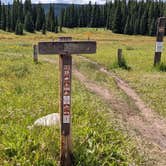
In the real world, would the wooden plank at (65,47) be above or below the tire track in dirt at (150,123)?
above

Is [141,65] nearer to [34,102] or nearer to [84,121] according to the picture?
[34,102]

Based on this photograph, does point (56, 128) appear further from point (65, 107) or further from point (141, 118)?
point (141, 118)

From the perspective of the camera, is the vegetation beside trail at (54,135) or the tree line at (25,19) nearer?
the vegetation beside trail at (54,135)

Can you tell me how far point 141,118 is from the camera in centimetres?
939

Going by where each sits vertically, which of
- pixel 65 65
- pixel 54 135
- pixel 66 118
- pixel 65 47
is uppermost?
pixel 65 47

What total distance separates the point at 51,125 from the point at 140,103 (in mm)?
4740

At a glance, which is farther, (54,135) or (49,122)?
(49,122)

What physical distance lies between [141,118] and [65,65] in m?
4.44

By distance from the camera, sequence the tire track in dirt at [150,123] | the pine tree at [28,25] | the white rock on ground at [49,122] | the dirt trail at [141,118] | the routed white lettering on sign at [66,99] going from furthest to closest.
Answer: the pine tree at [28,25] → the tire track in dirt at [150,123] → the dirt trail at [141,118] → the white rock on ground at [49,122] → the routed white lettering on sign at [66,99]

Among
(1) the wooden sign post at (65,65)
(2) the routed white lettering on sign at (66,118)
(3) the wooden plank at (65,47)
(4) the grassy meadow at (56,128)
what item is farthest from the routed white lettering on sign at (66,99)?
(4) the grassy meadow at (56,128)

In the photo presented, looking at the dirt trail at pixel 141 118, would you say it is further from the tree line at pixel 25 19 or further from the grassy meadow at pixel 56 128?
the tree line at pixel 25 19

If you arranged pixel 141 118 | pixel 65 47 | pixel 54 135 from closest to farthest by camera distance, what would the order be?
pixel 65 47, pixel 54 135, pixel 141 118

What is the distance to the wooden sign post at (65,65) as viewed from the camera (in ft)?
18.3

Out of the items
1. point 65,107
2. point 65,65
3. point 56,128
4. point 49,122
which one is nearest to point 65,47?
point 65,65
